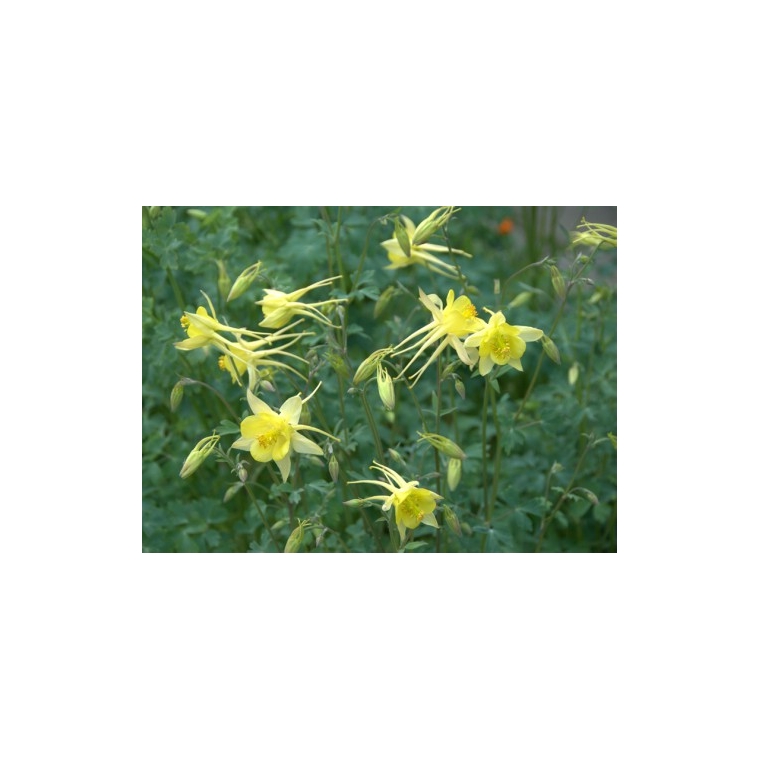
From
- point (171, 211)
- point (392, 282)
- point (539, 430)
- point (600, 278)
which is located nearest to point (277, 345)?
point (171, 211)

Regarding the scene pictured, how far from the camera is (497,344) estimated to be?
1833 millimetres

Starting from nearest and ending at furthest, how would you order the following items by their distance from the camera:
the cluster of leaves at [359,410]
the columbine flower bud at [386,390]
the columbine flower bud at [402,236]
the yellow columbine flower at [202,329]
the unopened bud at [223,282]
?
the columbine flower bud at [386,390], the yellow columbine flower at [202,329], the columbine flower bud at [402,236], the cluster of leaves at [359,410], the unopened bud at [223,282]

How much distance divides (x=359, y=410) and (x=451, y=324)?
565mm

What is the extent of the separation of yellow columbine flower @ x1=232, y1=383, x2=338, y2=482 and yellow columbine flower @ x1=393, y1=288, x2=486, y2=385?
237 mm

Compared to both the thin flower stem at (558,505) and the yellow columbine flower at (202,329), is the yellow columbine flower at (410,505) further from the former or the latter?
the thin flower stem at (558,505)

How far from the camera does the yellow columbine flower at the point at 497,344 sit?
181 cm

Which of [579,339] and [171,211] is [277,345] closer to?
[171,211]

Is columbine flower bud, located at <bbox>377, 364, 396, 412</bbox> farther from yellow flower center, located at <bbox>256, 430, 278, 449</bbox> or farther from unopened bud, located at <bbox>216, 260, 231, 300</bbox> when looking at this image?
unopened bud, located at <bbox>216, 260, 231, 300</bbox>

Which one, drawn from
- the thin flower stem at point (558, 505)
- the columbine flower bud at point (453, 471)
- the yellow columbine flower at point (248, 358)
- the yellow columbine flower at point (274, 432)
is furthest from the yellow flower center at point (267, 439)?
the thin flower stem at point (558, 505)

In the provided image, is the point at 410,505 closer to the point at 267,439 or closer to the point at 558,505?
the point at 267,439

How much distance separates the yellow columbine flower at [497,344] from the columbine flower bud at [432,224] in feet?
0.85

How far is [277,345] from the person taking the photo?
6.93 feet

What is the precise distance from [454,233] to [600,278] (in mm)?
587
